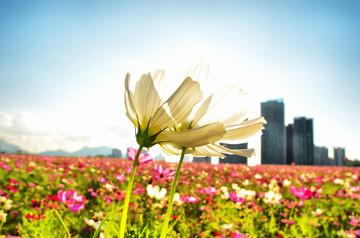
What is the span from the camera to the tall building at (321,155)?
9178 cm

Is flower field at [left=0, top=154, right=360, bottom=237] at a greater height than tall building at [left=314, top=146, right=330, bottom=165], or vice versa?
tall building at [left=314, top=146, right=330, bottom=165]

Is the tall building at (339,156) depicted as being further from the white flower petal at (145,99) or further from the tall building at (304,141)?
the white flower petal at (145,99)

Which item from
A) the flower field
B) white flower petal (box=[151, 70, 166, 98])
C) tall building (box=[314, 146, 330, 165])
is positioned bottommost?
the flower field

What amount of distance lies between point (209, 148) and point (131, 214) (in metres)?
1.86

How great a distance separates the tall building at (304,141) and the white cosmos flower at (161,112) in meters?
82.9

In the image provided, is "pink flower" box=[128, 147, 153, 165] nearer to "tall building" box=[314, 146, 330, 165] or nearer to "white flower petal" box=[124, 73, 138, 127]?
"white flower petal" box=[124, 73, 138, 127]

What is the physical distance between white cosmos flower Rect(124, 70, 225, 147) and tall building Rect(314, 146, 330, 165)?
104362 mm

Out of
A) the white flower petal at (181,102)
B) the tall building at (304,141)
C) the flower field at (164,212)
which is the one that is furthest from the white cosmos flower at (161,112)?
the tall building at (304,141)

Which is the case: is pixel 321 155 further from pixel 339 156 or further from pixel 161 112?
pixel 161 112

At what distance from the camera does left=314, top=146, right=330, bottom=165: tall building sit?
301ft

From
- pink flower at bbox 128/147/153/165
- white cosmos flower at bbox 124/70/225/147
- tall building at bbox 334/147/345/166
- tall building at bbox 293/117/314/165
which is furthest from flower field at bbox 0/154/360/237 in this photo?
tall building at bbox 334/147/345/166

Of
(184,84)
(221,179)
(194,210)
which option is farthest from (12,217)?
(221,179)

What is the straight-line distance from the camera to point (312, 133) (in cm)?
7681


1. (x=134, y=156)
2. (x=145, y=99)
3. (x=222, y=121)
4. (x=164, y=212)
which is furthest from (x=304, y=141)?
(x=145, y=99)
